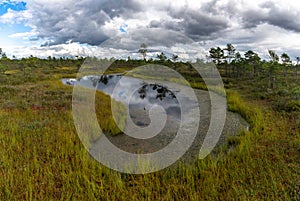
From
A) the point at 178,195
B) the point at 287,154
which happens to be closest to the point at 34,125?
the point at 178,195

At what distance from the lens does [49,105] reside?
523 inches

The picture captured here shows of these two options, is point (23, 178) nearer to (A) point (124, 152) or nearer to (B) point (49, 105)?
(A) point (124, 152)

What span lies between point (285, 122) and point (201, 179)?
252 inches

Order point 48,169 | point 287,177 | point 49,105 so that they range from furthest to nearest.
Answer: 1. point 49,105
2. point 48,169
3. point 287,177

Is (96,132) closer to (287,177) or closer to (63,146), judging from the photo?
(63,146)

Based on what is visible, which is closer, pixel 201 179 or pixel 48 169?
pixel 201 179

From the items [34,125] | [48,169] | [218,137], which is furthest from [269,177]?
[34,125]

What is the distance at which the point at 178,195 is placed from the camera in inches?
181

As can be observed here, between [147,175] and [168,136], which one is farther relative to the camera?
[168,136]

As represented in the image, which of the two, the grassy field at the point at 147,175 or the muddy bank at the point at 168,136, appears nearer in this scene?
the grassy field at the point at 147,175

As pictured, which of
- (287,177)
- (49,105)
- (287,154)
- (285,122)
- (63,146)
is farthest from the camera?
(49,105)

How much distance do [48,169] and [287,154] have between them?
644 centimetres

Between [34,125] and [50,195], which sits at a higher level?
[34,125]

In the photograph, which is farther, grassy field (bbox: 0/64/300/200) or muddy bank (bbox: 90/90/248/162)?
muddy bank (bbox: 90/90/248/162)
